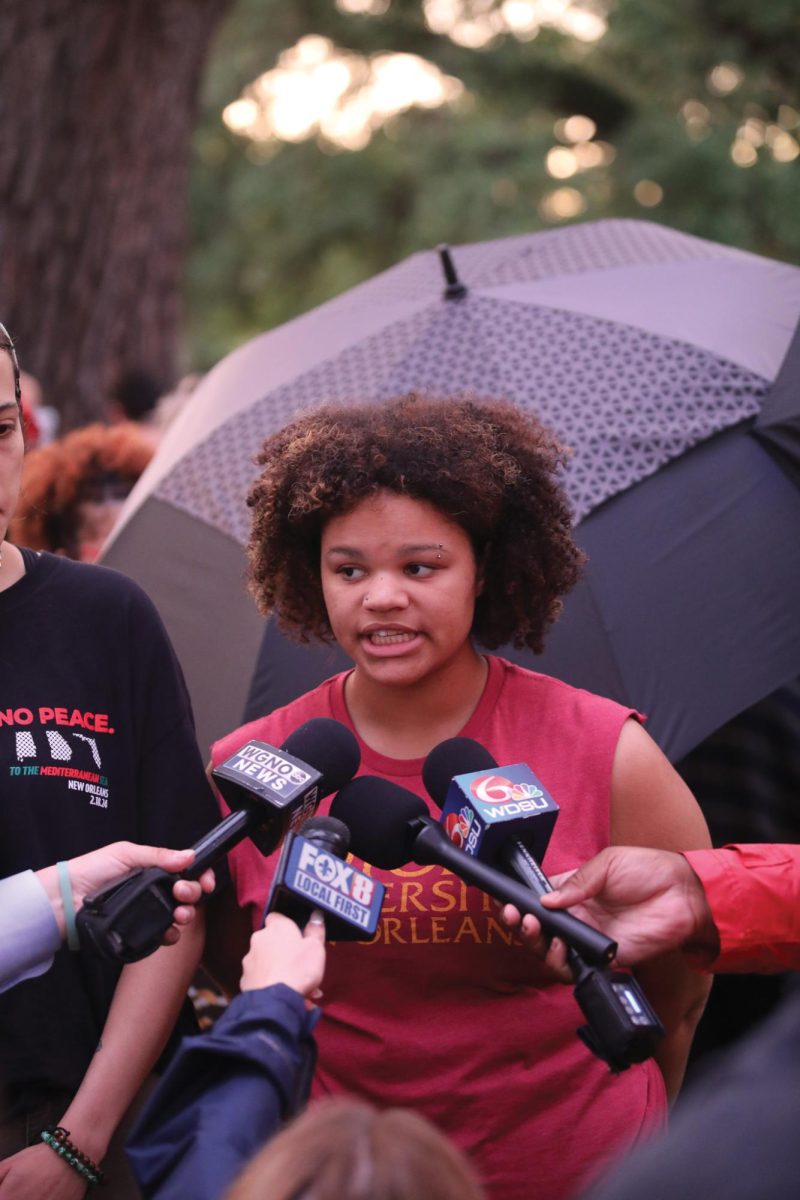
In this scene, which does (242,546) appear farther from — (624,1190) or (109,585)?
(624,1190)

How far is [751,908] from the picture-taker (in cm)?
245

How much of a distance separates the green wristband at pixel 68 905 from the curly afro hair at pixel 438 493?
0.89 metres

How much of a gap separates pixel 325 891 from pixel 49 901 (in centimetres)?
52

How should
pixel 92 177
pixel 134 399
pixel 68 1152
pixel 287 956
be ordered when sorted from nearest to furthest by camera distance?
1. pixel 287 956
2. pixel 68 1152
3. pixel 92 177
4. pixel 134 399

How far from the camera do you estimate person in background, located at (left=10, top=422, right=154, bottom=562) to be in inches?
187

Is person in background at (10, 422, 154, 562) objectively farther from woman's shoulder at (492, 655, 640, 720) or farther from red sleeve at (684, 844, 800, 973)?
red sleeve at (684, 844, 800, 973)

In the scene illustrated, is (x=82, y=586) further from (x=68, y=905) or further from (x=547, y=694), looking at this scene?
(x=547, y=694)

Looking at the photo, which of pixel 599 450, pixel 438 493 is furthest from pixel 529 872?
pixel 599 450

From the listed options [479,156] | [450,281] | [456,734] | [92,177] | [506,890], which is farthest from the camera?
[479,156]

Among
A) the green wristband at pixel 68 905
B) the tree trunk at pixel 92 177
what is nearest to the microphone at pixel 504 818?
the green wristband at pixel 68 905

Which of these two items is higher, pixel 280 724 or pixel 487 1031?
pixel 280 724

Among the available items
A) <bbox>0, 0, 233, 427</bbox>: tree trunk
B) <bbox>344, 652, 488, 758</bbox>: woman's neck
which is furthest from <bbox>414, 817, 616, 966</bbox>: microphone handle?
<bbox>0, 0, 233, 427</bbox>: tree trunk

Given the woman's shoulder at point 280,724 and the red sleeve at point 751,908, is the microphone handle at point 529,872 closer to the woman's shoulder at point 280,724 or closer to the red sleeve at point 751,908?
the red sleeve at point 751,908

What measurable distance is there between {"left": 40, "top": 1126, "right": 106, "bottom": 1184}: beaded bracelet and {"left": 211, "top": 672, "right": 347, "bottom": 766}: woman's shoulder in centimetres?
73
